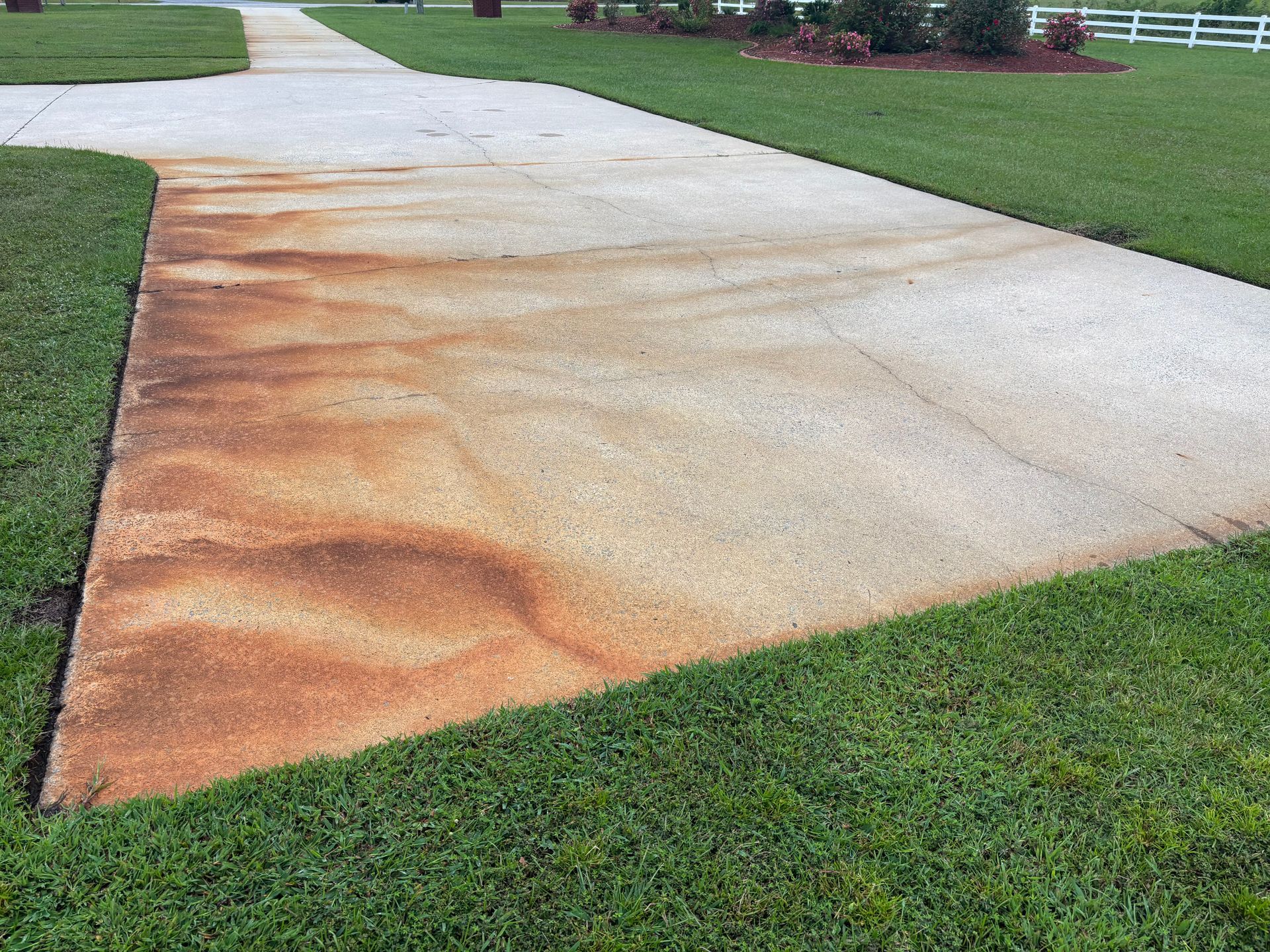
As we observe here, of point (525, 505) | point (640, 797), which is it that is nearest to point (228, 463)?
point (525, 505)

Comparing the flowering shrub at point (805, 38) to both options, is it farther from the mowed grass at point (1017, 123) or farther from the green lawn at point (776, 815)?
the green lawn at point (776, 815)

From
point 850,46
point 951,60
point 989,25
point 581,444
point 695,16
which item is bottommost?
point 581,444

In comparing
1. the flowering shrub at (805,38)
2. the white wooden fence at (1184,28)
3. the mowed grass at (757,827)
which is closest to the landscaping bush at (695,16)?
the white wooden fence at (1184,28)

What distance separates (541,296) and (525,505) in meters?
2.38

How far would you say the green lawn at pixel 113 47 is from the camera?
15.9 m

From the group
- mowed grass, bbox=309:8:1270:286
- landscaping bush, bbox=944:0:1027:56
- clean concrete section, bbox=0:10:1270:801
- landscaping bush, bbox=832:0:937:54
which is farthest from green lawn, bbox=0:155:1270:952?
Answer: landscaping bush, bbox=832:0:937:54

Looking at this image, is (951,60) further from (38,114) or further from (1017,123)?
(38,114)

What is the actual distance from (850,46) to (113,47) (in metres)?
16.0

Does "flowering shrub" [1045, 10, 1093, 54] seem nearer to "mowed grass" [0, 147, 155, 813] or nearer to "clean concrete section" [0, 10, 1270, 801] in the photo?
"clean concrete section" [0, 10, 1270, 801]

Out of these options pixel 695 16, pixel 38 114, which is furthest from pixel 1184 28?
pixel 38 114

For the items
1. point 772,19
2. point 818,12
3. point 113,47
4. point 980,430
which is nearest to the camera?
point 980,430

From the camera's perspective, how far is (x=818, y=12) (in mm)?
23734

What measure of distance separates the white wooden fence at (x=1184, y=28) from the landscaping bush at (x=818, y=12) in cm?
193

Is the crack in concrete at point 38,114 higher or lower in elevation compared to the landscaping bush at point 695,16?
lower
